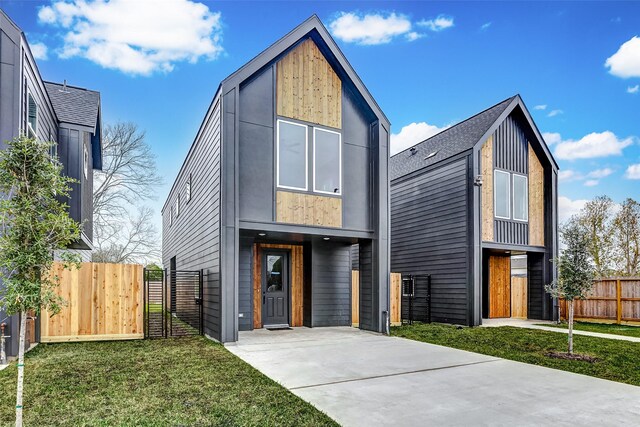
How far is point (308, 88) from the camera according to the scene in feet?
31.9

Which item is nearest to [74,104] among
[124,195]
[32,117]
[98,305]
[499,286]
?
[32,117]

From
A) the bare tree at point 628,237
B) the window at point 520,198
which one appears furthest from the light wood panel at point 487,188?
the bare tree at point 628,237

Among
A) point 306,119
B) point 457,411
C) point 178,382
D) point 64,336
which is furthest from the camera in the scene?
point 306,119

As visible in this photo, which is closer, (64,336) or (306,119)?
(64,336)

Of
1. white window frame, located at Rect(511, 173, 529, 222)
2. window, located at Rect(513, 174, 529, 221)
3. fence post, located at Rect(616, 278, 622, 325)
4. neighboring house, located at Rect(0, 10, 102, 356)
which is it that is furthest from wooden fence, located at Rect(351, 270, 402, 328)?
fence post, located at Rect(616, 278, 622, 325)

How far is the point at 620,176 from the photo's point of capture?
75.5 feet

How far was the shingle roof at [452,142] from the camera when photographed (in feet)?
42.2

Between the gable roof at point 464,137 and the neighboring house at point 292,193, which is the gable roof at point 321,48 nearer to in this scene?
the neighboring house at point 292,193

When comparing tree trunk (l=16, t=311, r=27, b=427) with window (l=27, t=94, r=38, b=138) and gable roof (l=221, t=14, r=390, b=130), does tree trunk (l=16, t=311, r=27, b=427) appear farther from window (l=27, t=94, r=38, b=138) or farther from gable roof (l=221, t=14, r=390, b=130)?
gable roof (l=221, t=14, r=390, b=130)

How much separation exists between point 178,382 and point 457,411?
335 centimetres

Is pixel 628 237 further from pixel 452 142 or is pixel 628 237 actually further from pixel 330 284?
pixel 330 284

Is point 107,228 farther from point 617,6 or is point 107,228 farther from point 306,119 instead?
point 617,6

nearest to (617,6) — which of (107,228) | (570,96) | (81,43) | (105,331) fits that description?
(570,96)

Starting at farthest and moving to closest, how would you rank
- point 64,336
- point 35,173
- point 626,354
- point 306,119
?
1. point 306,119
2. point 64,336
3. point 626,354
4. point 35,173
